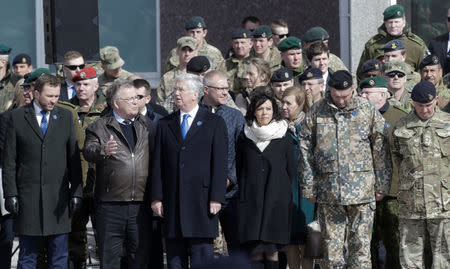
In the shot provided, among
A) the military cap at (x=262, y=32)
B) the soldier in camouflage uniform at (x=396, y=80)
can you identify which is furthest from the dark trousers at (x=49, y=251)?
the military cap at (x=262, y=32)

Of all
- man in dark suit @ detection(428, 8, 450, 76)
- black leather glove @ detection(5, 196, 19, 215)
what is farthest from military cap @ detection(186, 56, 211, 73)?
man in dark suit @ detection(428, 8, 450, 76)

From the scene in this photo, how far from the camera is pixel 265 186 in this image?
776 cm

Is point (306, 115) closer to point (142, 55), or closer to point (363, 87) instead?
point (363, 87)

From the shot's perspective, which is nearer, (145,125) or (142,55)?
(145,125)

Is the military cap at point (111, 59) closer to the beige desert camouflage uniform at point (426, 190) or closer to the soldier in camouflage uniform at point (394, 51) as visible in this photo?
the soldier in camouflage uniform at point (394, 51)

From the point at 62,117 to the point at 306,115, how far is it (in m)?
2.13

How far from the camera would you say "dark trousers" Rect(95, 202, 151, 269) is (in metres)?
7.51

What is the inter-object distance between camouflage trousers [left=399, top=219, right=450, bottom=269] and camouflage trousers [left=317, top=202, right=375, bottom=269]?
31cm

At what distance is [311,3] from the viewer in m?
13.3

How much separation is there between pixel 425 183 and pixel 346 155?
2.31ft

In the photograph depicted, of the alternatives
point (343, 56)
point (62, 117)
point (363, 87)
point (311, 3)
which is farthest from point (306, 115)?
point (311, 3)

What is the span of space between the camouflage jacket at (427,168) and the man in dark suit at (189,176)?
159 centimetres

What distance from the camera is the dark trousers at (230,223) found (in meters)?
7.95

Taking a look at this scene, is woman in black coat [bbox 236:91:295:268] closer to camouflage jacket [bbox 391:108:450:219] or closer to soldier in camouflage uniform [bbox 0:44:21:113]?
camouflage jacket [bbox 391:108:450:219]
